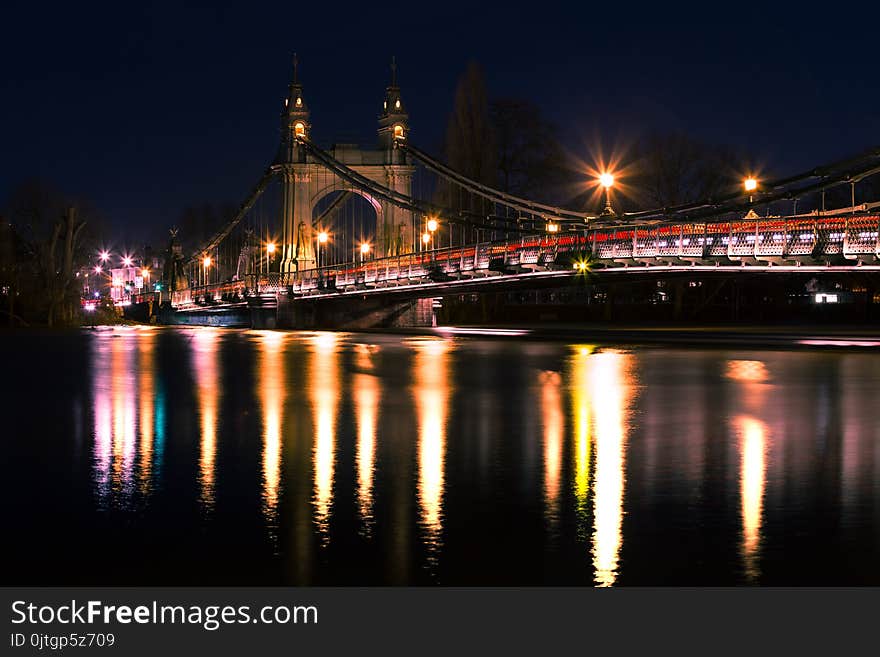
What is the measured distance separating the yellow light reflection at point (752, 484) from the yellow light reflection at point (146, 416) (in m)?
5.53

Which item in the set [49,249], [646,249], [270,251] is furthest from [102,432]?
[270,251]

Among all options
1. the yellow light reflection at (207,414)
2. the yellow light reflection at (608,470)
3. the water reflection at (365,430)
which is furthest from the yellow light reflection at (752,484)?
the yellow light reflection at (207,414)

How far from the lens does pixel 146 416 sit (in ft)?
67.3

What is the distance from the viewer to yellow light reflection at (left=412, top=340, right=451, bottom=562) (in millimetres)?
10984

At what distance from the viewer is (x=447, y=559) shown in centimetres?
964

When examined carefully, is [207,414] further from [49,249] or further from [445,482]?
[49,249]

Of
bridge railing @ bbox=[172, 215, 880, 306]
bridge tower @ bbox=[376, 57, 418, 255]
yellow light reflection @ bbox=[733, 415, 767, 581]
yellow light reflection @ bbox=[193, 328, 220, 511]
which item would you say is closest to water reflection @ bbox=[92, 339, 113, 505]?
yellow light reflection @ bbox=[193, 328, 220, 511]

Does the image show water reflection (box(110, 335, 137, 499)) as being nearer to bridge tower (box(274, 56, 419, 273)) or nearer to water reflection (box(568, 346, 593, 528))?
water reflection (box(568, 346, 593, 528))

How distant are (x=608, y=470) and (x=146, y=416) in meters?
8.93

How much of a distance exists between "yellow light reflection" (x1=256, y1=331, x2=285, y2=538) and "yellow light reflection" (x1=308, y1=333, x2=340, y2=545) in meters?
0.39

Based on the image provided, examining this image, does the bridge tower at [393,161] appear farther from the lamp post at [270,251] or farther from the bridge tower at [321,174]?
the lamp post at [270,251]

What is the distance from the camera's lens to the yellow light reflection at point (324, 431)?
11.7 meters
